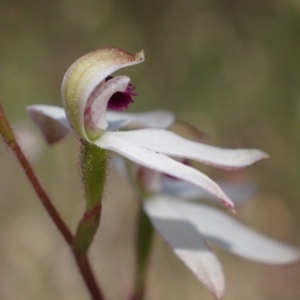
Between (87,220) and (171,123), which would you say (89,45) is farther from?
(87,220)

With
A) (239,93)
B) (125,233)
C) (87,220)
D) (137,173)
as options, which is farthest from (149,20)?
(87,220)

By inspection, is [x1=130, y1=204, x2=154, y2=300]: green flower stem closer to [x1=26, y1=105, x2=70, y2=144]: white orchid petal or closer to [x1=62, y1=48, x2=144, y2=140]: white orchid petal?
[x1=26, y1=105, x2=70, y2=144]: white orchid petal

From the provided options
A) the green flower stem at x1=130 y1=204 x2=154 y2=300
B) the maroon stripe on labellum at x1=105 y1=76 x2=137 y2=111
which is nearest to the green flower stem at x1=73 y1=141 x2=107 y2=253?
the maroon stripe on labellum at x1=105 y1=76 x2=137 y2=111

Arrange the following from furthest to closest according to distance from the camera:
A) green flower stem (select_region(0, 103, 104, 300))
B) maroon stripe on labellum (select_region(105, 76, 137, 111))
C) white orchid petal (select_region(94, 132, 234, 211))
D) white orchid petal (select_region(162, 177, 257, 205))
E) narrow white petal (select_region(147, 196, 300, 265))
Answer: white orchid petal (select_region(162, 177, 257, 205))
narrow white petal (select_region(147, 196, 300, 265))
maroon stripe on labellum (select_region(105, 76, 137, 111))
green flower stem (select_region(0, 103, 104, 300))
white orchid petal (select_region(94, 132, 234, 211))

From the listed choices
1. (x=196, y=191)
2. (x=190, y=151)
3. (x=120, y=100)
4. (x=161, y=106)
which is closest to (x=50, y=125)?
(x=120, y=100)

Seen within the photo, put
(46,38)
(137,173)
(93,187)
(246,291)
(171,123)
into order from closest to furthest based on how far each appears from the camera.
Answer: (93,187) < (171,123) < (137,173) < (246,291) < (46,38)

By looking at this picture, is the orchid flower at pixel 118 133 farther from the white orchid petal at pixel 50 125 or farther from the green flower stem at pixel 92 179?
the white orchid petal at pixel 50 125

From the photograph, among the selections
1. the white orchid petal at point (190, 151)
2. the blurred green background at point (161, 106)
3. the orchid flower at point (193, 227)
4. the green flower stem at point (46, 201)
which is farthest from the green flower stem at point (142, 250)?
the blurred green background at point (161, 106)
